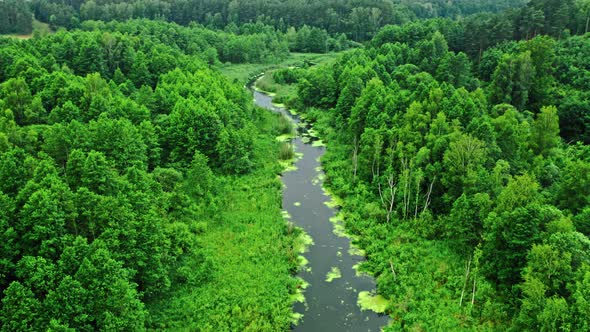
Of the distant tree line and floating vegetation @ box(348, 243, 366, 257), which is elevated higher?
the distant tree line

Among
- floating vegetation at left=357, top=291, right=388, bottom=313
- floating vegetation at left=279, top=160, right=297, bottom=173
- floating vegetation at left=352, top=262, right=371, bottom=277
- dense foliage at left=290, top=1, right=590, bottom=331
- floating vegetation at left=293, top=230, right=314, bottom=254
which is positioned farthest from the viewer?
floating vegetation at left=279, top=160, right=297, bottom=173

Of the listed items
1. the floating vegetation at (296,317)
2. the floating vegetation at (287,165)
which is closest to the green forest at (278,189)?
the floating vegetation at (296,317)

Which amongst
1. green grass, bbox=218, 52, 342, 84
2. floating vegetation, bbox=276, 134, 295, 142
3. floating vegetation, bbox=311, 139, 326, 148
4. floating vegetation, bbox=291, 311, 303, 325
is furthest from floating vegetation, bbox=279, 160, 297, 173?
green grass, bbox=218, 52, 342, 84

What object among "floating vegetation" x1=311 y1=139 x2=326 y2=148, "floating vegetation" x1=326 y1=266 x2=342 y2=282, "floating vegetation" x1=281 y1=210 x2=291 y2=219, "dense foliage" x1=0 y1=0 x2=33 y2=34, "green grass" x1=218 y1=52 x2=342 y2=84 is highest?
"dense foliage" x1=0 y1=0 x2=33 y2=34

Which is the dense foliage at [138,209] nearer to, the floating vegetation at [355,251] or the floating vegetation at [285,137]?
the floating vegetation at [285,137]

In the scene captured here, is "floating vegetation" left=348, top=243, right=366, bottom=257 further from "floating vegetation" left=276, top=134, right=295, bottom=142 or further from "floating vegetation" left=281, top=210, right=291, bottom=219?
"floating vegetation" left=276, top=134, right=295, bottom=142

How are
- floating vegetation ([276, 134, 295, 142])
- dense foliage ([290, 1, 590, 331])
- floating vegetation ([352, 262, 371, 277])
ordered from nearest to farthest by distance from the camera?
dense foliage ([290, 1, 590, 331]) < floating vegetation ([352, 262, 371, 277]) < floating vegetation ([276, 134, 295, 142])

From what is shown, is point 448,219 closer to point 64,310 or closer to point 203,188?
point 203,188

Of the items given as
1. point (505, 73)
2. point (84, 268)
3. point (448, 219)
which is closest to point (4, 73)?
point (84, 268)
